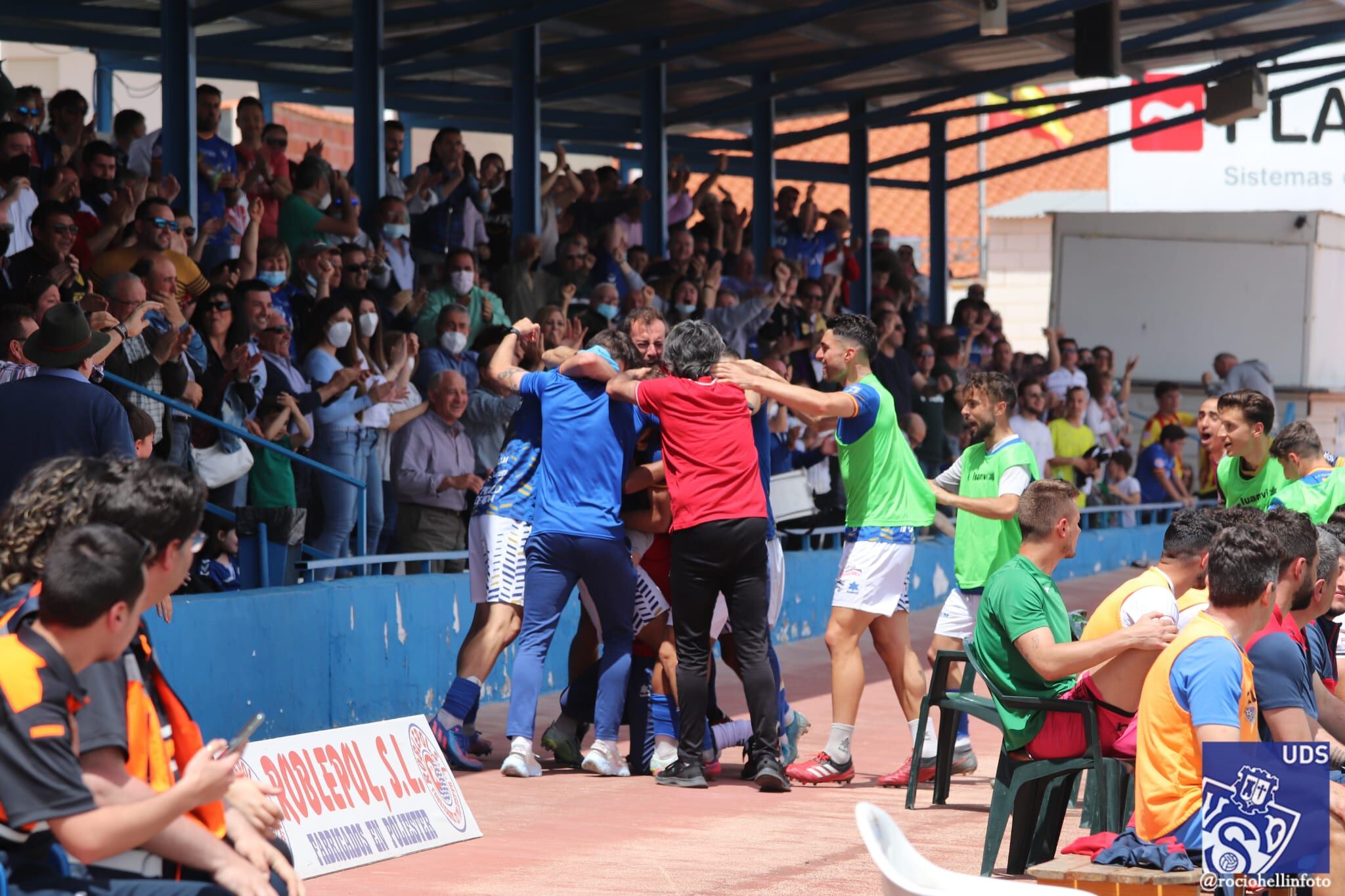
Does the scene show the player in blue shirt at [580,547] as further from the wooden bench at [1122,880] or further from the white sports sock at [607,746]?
the wooden bench at [1122,880]

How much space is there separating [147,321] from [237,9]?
4.59 m

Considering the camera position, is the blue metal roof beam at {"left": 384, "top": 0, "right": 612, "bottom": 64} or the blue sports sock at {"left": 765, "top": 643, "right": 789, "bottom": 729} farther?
the blue metal roof beam at {"left": 384, "top": 0, "right": 612, "bottom": 64}

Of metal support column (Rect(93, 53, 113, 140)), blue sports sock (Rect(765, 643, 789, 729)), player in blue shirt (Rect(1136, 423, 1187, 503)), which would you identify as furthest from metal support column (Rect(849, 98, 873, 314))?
blue sports sock (Rect(765, 643, 789, 729))

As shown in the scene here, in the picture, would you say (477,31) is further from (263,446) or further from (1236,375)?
(1236,375)

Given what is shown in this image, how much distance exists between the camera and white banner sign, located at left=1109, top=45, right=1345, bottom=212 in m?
36.3

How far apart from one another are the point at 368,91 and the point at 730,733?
7.36 m

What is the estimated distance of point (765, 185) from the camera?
19172 millimetres

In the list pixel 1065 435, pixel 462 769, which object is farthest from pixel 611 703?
pixel 1065 435

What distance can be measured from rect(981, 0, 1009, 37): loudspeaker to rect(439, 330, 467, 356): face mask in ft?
17.8

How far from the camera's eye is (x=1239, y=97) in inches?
758

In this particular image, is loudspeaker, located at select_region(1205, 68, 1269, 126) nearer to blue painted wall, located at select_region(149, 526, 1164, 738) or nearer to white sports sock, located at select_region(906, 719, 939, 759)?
blue painted wall, located at select_region(149, 526, 1164, 738)

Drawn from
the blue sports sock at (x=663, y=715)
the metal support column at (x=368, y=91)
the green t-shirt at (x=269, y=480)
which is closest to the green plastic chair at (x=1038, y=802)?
the blue sports sock at (x=663, y=715)

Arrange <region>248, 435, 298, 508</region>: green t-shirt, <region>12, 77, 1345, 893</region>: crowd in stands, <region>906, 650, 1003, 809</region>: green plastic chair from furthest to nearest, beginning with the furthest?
1. <region>248, 435, 298, 508</region>: green t-shirt
2. <region>906, 650, 1003, 809</region>: green plastic chair
3. <region>12, 77, 1345, 893</region>: crowd in stands

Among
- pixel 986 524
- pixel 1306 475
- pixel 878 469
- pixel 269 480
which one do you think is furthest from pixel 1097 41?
pixel 269 480
